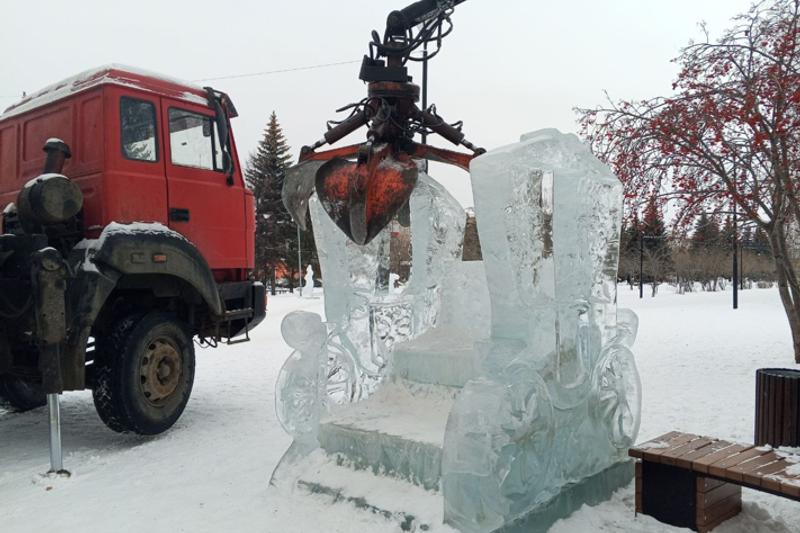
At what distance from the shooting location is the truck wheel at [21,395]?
22.2ft

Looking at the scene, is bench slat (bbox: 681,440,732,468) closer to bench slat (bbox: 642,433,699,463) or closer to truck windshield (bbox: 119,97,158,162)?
bench slat (bbox: 642,433,699,463)

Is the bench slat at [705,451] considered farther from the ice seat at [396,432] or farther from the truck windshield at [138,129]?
the truck windshield at [138,129]

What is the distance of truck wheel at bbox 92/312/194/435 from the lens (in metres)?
5.27

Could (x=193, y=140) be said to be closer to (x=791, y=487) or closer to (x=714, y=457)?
(x=714, y=457)

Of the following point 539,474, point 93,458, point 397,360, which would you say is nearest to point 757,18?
point 397,360

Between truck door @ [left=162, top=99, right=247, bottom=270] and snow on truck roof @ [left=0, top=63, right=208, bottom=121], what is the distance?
0.13 meters

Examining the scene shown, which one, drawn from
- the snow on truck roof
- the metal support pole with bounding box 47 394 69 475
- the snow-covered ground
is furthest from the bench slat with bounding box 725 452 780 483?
the snow on truck roof

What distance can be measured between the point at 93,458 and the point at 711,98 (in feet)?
27.0

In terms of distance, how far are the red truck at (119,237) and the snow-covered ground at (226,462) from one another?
52cm

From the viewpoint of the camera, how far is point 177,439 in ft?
18.3

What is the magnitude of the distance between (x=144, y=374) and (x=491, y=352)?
3550 mm

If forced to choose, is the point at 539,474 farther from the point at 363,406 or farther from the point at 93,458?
the point at 93,458

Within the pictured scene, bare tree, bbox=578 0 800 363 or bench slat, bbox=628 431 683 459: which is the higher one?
bare tree, bbox=578 0 800 363

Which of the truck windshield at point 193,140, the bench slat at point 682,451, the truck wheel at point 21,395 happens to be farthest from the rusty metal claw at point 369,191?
the truck wheel at point 21,395
